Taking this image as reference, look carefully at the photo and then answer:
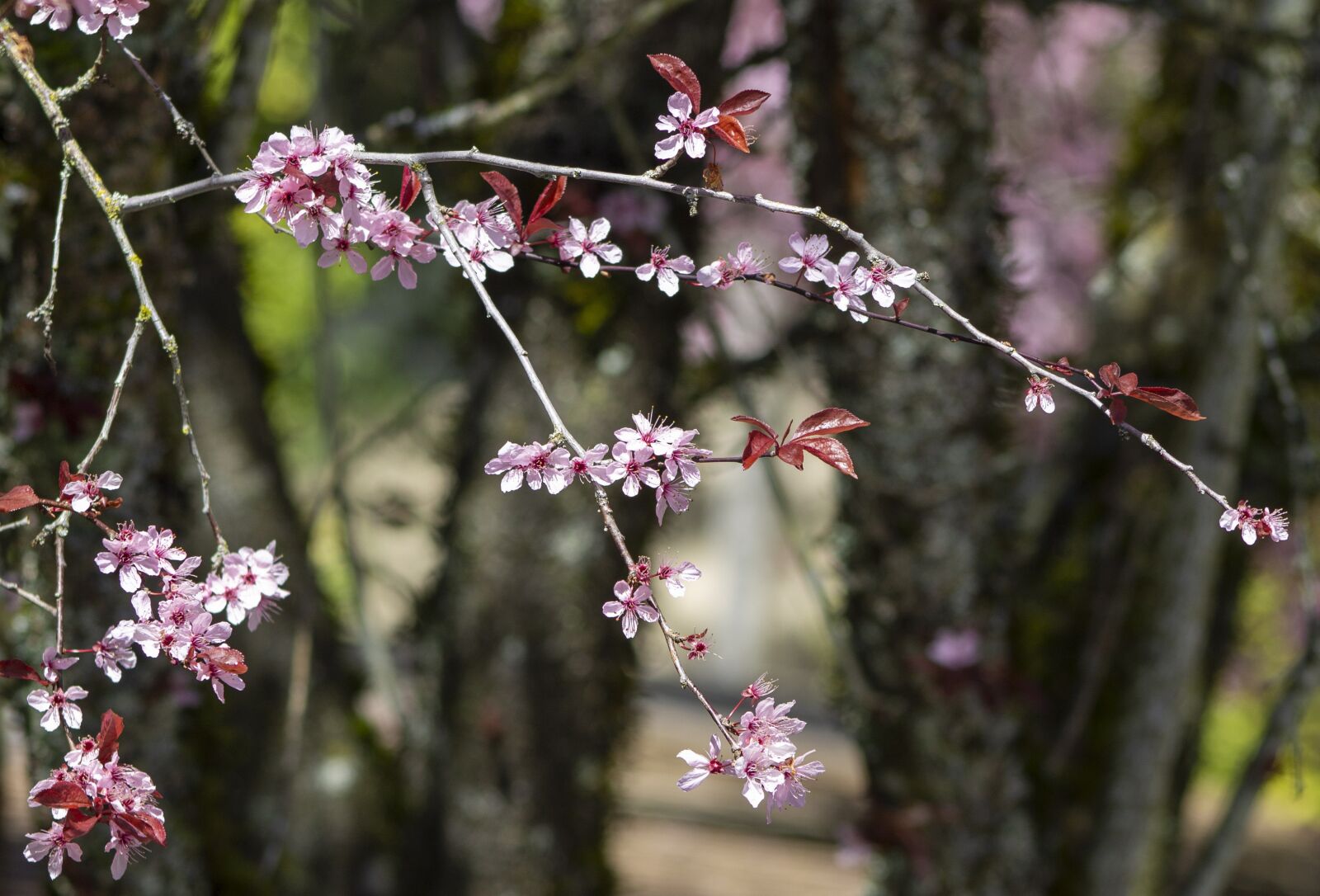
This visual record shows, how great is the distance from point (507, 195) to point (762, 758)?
60 cm

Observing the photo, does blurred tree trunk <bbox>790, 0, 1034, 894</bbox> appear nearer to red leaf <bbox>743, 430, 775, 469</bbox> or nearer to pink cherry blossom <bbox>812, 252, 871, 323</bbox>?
pink cherry blossom <bbox>812, 252, 871, 323</bbox>

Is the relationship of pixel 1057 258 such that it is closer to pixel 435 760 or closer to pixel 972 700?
pixel 972 700

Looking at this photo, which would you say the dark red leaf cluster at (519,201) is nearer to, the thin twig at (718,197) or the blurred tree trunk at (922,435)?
the thin twig at (718,197)

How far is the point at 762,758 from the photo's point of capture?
105cm

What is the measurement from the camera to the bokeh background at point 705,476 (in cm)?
188

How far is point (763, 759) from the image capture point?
1052 mm

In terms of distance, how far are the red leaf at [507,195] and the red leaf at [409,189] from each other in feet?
0.22

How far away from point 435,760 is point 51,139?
1449 millimetres

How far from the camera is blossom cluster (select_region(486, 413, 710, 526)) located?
41.8 inches

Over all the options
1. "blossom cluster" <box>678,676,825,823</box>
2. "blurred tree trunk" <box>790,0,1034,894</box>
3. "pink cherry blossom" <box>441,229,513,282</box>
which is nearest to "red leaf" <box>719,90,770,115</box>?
"pink cherry blossom" <box>441,229,513,282</box>

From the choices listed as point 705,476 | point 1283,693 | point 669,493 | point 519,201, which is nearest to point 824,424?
point 669,493

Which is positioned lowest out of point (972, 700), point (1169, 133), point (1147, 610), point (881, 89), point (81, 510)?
point (81, 510)

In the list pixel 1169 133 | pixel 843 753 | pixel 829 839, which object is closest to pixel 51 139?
pixel 1169 133

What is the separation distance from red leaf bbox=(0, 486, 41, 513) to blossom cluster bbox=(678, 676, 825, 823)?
669 mm
